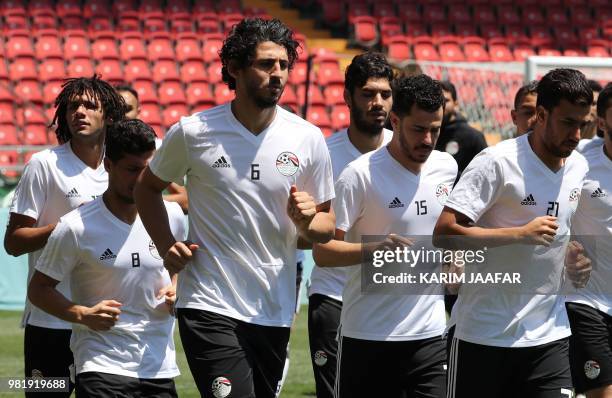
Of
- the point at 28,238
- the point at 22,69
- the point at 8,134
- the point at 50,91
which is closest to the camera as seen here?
the point at 28,238

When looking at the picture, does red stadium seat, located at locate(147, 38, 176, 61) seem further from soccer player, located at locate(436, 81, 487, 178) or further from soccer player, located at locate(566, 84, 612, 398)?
soccer player, located at locate(566, 84, 612, 398)

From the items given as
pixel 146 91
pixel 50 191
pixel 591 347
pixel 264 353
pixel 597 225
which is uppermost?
pixel 146 91

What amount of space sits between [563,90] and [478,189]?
60 centimetres

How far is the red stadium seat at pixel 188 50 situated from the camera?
22578mm

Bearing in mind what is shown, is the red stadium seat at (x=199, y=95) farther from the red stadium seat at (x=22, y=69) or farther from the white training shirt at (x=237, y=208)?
the white training shirt at (x=237, y=208)

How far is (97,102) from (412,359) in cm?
239

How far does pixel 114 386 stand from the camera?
18.2 feet

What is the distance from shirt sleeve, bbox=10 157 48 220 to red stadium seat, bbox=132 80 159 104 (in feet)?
47.5

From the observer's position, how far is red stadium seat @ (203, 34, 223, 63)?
2277 cm

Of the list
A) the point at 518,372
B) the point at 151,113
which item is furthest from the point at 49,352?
the point at 151,113

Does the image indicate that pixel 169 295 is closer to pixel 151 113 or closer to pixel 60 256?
pixel 60 256

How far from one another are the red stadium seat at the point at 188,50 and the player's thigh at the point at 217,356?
17780 mm

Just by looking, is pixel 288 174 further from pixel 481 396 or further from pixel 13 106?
pixel 13 106

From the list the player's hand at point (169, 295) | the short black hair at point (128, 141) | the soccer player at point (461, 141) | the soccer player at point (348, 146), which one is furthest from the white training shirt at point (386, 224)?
the soccer player at point (461, 141)
